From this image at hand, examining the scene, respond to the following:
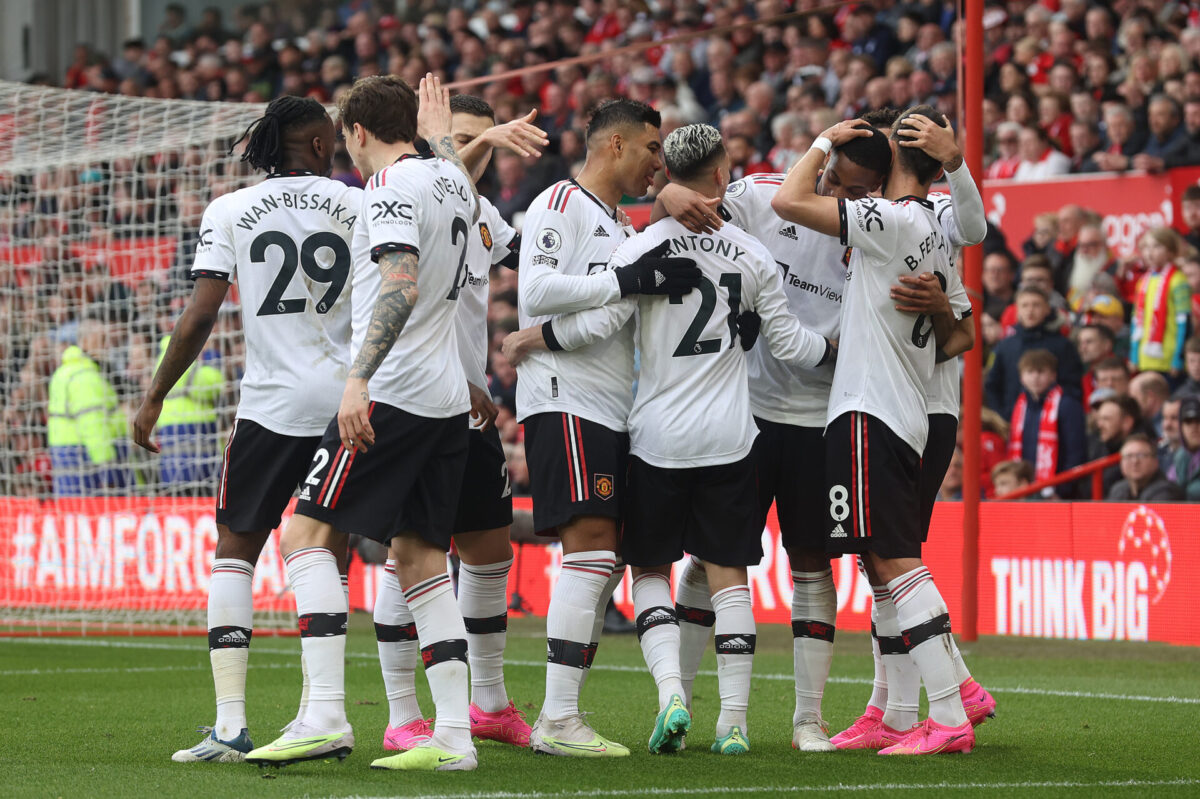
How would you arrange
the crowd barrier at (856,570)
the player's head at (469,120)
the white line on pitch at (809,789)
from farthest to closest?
the crowd barrier at (856,570) → the player's head at (469,120) → the white line on pitch at (809,789)

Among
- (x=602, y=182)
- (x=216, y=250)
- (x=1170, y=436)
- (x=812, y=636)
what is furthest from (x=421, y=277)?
(x=1170, y=436)

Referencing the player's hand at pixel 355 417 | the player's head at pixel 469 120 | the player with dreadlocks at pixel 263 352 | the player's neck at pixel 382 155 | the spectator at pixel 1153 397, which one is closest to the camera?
the player's hand at pixel 355 417

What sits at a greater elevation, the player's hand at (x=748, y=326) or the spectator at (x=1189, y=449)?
the player's hand at (x=748, y=326)

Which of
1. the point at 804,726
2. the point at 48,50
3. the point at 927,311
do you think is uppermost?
the point at 48,50

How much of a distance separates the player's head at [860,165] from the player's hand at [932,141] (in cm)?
19

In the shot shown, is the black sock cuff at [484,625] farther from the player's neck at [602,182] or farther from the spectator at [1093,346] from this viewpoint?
the spectator at [1093,346]

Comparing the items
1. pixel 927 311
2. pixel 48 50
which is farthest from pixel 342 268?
pixel 48 50

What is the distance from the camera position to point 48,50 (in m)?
23.8

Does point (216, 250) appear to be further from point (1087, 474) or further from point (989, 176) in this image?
point (989, 176)

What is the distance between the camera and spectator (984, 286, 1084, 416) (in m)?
11.7

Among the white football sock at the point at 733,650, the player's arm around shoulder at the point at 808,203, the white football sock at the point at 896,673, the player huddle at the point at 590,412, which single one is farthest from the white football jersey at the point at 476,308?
the white football sock at the point at 896,673

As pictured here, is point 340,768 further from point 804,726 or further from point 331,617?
point 804,726

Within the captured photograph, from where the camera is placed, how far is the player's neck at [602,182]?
18.2ft

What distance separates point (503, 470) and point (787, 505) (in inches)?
41.2
